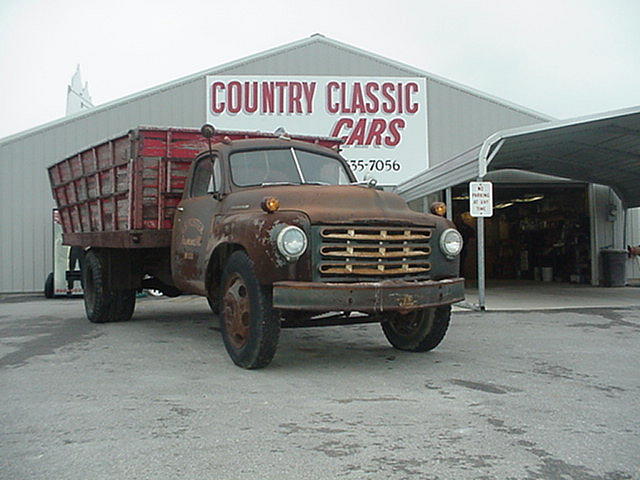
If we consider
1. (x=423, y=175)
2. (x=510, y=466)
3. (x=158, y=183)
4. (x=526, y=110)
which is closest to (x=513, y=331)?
(x=158, y=183)

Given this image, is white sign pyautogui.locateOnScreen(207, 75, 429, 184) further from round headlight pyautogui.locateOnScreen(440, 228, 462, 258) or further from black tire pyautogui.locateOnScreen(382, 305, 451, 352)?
round headlight pyautogui.locateOnScreen(440, 228, 462, 258)

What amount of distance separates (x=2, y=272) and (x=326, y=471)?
15664 mm

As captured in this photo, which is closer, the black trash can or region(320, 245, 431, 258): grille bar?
region(320, 245, 431, 258): grille bar

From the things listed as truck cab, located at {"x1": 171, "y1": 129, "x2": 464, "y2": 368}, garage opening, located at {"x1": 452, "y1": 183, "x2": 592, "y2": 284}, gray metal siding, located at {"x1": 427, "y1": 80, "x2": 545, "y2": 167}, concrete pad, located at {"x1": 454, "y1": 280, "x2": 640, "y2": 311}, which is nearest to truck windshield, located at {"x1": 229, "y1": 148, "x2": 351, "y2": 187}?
truck cab, located at {"x1": 171, "y1": 129, "x2": 464, "y2": 368}

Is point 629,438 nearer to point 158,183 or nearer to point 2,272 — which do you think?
point 158,183

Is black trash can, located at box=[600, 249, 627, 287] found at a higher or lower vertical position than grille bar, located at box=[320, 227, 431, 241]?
lower

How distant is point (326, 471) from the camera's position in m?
3.31

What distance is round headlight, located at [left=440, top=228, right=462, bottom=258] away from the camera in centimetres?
609

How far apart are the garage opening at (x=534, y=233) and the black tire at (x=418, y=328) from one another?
1313cm

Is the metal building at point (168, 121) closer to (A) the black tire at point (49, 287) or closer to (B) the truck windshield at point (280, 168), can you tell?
(A) the black tire at point (49, 287)

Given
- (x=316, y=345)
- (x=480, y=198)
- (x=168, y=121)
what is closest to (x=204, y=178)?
(x=316, y=345)

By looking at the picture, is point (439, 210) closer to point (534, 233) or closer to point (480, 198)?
Result: point (480, 198)

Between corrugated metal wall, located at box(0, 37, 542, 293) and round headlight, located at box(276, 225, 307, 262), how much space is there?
42.5 ft

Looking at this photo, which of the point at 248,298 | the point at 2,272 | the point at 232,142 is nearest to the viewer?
the point at 248,298
